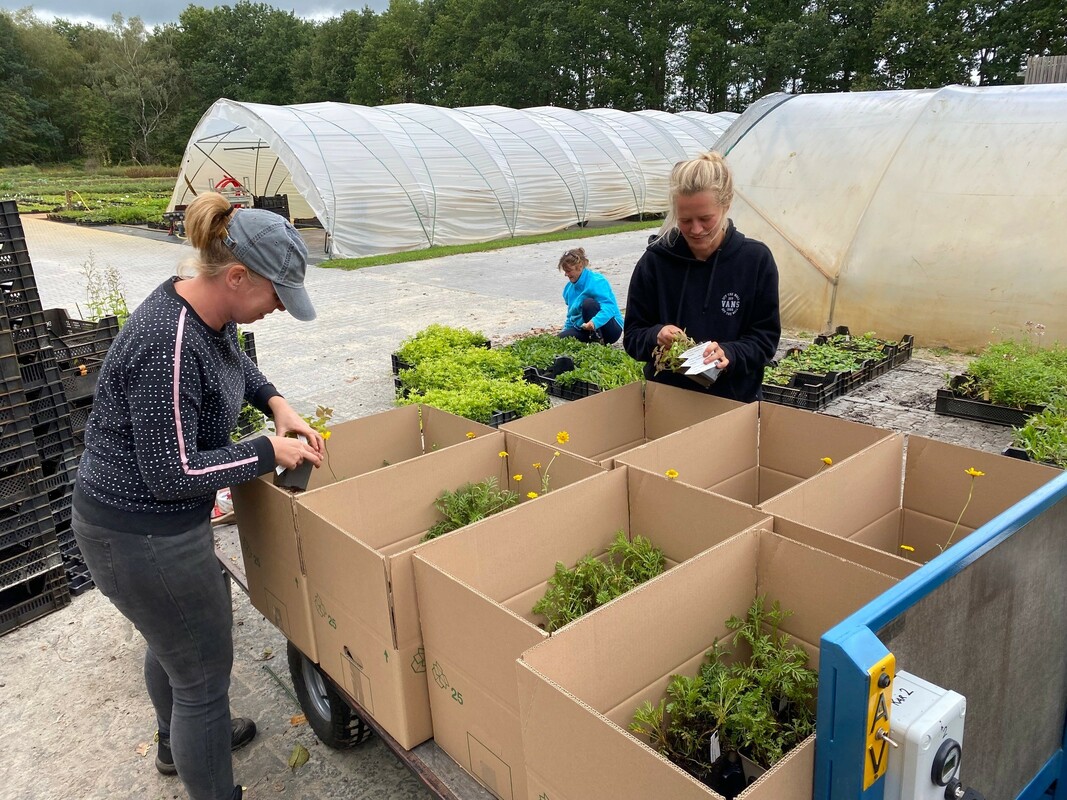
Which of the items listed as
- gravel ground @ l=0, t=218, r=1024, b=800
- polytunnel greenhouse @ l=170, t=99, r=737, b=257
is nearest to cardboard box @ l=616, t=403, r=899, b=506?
gravel ground @ l=0, t=218, r=1024, b=800

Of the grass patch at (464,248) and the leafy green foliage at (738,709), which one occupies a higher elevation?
the leafy green foliage at (738,709)

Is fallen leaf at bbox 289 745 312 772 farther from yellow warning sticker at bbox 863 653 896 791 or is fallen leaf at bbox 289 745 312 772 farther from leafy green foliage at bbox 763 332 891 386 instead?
leafy green foliage at bbox 763 332 891 386

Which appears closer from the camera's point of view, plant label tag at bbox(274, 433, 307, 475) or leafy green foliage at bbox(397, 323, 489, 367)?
plant label tag at bbox(274, 433, 307, 475)

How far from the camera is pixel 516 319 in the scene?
10352mm

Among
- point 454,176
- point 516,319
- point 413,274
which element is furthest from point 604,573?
point 454,176

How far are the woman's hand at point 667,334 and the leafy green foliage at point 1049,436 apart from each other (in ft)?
7.36

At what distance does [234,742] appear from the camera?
3.02 m

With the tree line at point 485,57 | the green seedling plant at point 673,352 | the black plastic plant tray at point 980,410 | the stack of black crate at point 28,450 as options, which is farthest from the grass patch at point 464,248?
the tree line at point 485,57

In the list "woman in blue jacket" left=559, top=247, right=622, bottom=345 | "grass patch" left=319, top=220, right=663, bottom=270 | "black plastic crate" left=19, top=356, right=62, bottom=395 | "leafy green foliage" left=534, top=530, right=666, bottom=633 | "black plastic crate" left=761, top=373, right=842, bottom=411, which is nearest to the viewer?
"leafy green foliage" left=534, top=530, right=666, bottom=633

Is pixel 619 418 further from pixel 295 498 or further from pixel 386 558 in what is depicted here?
pixel 386 558

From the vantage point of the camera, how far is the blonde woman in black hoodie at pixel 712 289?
2979 millimetres

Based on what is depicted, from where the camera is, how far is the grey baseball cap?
2049 millimetres

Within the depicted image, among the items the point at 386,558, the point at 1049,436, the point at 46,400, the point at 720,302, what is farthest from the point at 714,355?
the point at 46,400

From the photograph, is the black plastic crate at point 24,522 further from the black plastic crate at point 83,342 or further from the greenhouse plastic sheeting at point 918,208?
the greenhouse plastic sheeting at point 918,208
